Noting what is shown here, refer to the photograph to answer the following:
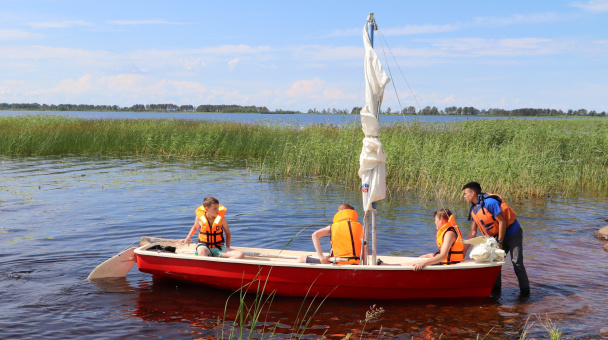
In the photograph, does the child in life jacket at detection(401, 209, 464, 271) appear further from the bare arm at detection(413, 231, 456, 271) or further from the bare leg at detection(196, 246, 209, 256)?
the bare leg at detection(196, 246, 209, 256)

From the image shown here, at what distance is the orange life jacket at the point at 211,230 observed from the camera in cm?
864

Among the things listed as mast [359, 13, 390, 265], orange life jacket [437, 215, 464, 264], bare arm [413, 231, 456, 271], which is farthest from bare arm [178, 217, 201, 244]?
orange life jacket [437, 215, 464, 264]

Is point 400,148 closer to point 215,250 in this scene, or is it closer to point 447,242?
point 447,242

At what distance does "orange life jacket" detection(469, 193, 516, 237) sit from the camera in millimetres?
7914

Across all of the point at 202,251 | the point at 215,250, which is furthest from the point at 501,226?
the point at 202,251

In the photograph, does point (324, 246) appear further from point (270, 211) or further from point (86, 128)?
point (86, 128)

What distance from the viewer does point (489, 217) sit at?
7.93 metres

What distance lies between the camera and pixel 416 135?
20594 mm

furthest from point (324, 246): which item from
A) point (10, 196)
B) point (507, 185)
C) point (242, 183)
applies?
point (10, 196)

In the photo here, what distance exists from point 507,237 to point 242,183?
40.5ft

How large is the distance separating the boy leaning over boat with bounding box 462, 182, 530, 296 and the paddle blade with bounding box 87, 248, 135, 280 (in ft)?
17.2

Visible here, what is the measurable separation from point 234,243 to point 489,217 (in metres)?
5.59

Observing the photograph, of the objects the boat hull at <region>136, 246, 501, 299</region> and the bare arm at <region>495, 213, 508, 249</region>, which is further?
the bare arm at <region>495, 213, 508, 249</region>

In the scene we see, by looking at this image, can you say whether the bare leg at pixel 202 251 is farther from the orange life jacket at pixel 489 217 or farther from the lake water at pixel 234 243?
the orange life jacket at pixel 489 217
